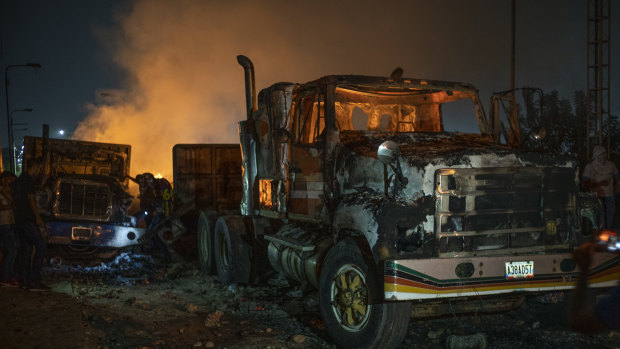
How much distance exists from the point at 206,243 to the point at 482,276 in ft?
19.8

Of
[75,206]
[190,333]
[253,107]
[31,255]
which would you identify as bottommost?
[190,333]

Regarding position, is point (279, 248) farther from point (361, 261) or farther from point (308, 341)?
point (361, 261)

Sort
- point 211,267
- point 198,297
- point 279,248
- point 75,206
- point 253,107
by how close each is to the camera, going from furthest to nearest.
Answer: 1. point 75,206
2. point 211,267
3. point 253,107
4. point 198,297
5. point 279,248

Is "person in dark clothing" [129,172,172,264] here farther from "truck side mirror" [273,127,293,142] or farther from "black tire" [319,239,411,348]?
"black tire" [319,239,411,348]

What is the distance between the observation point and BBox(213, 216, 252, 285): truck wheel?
838cm

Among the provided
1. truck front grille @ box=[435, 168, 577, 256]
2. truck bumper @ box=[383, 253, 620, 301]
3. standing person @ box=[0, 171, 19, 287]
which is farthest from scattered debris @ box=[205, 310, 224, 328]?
Result: standing person @ box=[0, 171, 19, 287]

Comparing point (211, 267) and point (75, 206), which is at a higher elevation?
point (75, 206)

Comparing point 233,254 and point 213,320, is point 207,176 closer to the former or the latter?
point 233,254

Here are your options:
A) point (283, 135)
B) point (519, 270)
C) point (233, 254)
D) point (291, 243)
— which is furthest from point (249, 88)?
point (519, 270)

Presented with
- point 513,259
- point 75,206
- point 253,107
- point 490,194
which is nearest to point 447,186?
point 490,194

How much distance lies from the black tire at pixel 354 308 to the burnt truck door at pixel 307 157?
104 centimetres

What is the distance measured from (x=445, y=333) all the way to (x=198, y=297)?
377 cm

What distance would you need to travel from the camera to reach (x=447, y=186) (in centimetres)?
486

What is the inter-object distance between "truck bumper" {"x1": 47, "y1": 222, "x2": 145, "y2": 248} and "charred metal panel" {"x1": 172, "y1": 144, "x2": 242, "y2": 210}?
1.14 meters
